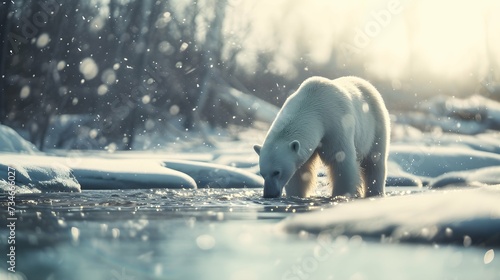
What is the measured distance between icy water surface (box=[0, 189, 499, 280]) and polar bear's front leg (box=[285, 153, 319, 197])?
2.32m

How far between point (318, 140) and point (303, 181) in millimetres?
536

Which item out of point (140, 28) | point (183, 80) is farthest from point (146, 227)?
point (183, 80)

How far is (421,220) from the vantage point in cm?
287

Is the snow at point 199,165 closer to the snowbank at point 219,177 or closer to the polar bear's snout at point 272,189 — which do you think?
the snowbank at point 219,177

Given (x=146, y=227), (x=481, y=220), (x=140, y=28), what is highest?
(x=140, y=28)

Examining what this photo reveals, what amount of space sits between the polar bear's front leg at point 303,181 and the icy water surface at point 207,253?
2.32 meters

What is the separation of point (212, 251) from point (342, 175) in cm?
361

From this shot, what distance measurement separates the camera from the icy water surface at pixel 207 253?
204 centimetres

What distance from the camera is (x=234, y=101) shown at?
20703 mm

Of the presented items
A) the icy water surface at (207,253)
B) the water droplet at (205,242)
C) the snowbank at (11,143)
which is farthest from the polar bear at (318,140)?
the snowbank at (11,143)

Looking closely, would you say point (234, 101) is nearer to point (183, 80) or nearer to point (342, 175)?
point (183, 80)

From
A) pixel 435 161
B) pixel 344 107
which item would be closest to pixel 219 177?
pixel 344 107

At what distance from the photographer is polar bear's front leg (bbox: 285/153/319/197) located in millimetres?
6328

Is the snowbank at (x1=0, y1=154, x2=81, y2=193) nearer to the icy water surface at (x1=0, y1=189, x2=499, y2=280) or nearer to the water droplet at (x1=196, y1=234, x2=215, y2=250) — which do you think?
the icy water surface at (x1=0, y1=189, x2=499, y2=280)
